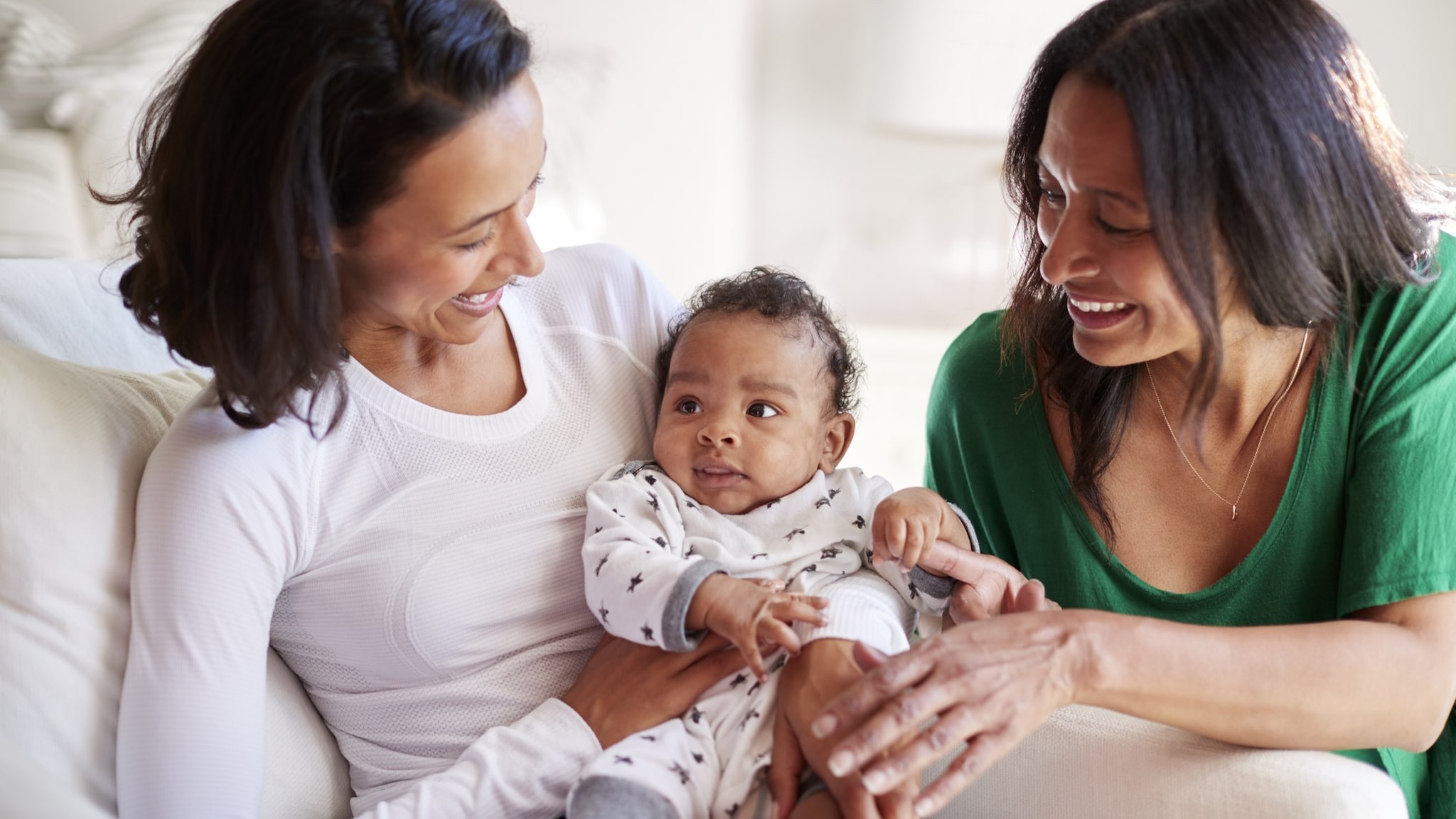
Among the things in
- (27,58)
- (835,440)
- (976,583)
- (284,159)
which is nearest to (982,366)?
(835,440)

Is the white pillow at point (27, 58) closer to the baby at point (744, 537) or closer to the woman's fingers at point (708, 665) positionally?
the baby at point (744, 537)

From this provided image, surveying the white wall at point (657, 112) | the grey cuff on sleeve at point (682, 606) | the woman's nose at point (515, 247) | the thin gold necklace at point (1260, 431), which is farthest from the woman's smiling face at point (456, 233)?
the white wall at point (657, 112)

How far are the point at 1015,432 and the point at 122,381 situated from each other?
3.50 feet

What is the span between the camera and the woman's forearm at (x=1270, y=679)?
1166 millimetres

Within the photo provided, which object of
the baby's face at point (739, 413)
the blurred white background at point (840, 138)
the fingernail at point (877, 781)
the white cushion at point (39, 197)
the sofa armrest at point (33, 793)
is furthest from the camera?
the blurred white background at point (840, 138)

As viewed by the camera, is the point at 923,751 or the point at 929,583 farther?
the point at 929,583

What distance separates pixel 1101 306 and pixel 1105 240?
0.29 feet

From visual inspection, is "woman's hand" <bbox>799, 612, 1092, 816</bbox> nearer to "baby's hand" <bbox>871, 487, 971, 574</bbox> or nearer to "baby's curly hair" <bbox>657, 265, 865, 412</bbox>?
"baby's hand" <bbox>871, 487, 971, 574</bbox>

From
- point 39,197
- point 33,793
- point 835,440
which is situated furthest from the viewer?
point 39,197

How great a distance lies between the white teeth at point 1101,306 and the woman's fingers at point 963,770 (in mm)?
471

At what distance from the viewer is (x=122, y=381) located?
1.34m

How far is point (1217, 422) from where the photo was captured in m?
1.47

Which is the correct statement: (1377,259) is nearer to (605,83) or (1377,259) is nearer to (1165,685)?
(1165,685)

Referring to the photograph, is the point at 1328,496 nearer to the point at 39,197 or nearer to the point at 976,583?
the point at 976,583
